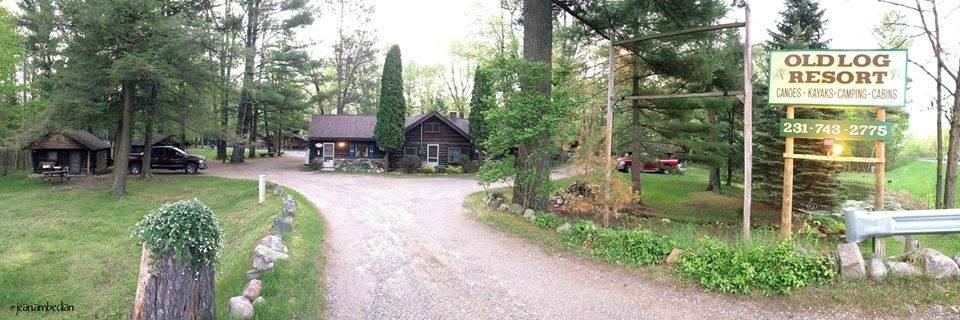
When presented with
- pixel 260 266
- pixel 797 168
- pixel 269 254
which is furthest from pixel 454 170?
pixel 260 266

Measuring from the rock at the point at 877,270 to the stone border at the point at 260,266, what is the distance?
7138mm

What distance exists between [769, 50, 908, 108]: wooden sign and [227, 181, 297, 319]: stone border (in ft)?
25.7

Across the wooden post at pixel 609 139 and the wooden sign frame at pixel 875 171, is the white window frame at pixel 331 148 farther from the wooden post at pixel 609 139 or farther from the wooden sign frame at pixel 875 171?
the wooden sign frame at pixel 875 171

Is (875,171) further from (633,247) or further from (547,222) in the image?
(547,222)

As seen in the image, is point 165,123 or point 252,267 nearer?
point 252,267

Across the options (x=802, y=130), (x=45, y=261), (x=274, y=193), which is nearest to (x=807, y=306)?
(x=802, y=130)

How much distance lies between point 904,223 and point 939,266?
0.61m

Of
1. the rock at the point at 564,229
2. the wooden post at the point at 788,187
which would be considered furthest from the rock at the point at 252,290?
the wooden post at the point at 788,187

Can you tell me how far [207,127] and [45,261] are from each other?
11.0m

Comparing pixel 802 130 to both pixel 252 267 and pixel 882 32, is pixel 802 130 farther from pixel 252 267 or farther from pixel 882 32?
pixel 882 32

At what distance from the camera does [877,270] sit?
5.62 meters

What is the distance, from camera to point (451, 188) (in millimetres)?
17375

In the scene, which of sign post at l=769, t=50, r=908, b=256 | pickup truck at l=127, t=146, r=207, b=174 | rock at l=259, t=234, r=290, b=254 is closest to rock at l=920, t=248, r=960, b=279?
sign post at l=769, t=50, r=908, b=256

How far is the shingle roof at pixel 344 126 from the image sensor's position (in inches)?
1094
